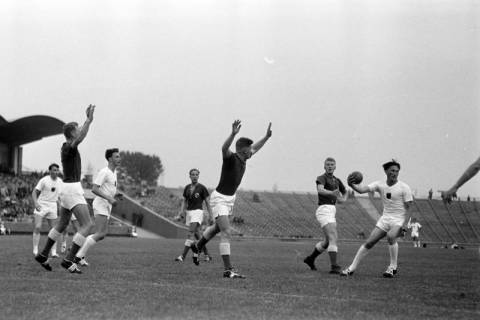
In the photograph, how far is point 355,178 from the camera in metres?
11.1

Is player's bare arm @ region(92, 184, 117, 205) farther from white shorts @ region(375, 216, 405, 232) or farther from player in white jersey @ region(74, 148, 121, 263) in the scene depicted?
white shorts @ region(375, 216, 405, 232)

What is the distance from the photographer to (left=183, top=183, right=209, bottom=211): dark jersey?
17.1m

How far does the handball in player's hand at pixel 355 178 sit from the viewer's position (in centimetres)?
1110

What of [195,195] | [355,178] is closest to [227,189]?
[355,178]

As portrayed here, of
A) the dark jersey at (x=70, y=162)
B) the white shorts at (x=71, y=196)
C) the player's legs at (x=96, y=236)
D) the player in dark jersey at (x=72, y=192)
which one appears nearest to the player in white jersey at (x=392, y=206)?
the player's legs at (x=96, y=236)

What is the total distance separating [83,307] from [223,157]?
15.4ft

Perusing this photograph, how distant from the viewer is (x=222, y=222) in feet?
37.0

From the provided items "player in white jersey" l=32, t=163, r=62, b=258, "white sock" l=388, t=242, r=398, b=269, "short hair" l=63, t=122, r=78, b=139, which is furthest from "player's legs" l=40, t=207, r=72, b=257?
"white sock" l=388, t=242, r=398, b=269

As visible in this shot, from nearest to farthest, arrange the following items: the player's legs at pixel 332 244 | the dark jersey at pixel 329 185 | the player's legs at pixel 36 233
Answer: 1. the player's legs at pixel 332 244
2. the dark jersey at pixel 329 185
3. the player's legs at pixel 36 233

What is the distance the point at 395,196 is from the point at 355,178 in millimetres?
2001

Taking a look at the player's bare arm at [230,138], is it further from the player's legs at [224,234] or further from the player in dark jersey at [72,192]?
the player in dark jersey at [72,192]

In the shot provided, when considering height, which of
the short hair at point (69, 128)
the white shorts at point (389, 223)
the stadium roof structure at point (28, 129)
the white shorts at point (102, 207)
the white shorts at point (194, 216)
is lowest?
the white shorts at point (194, 216)

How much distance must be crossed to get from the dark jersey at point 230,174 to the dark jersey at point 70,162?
2.35m

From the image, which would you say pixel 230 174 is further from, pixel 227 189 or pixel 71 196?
pixel 71 196
